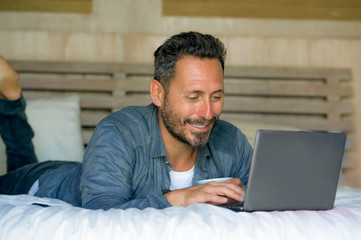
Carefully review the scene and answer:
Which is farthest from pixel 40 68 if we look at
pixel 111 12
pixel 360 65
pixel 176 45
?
pixel 360 65

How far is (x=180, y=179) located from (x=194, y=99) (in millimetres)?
302

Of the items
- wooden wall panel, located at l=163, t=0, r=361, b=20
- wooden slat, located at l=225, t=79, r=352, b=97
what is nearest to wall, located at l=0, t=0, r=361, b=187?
wooden wall panel, located at l=163, t=0, r=361, b=20

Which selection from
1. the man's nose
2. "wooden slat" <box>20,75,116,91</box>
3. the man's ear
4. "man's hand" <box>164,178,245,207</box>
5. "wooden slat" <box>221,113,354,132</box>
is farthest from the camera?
"wooden slat" <box>221,113,354,132</box>

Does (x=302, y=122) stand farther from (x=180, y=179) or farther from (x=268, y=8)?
(x=180, y=179)

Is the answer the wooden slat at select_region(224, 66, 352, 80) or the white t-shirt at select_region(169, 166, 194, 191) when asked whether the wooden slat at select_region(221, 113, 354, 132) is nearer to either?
the wooden slat at select_region(224, 66, 352, 80)

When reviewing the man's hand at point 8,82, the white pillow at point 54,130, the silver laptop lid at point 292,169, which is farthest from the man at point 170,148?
the white pillow at point 54,130

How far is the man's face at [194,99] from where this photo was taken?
56.0 inches

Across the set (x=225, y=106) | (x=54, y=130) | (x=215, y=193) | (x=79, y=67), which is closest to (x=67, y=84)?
(x=79, y=67)

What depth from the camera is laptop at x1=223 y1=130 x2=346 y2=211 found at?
41.9 inches

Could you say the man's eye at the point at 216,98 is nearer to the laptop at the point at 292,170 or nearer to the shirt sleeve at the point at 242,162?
the shirt sleeve at the point at 242,162

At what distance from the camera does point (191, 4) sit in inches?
111

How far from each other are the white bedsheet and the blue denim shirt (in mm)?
206

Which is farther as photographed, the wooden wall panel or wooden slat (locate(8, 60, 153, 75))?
the wooden wall panel

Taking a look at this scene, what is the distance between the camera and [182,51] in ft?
4.90
